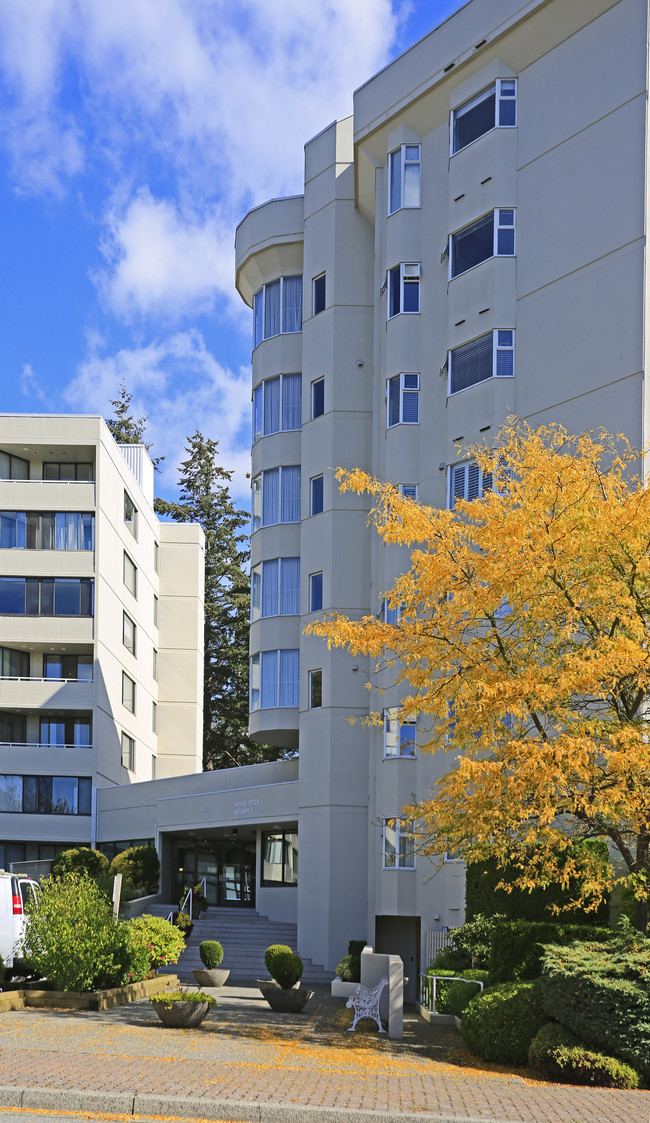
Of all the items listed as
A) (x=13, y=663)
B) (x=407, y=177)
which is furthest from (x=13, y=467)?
(x=407, y=177)

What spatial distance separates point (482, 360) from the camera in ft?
97.9

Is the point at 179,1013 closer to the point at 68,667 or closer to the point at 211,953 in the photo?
the point at 211,953

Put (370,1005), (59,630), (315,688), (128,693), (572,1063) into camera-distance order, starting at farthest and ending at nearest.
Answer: (128,693), (59,630), (315,688), (370,1005), (572,1063)

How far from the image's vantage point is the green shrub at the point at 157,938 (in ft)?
73.8

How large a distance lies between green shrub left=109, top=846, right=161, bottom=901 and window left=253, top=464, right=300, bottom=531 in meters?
14.0

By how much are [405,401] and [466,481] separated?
3.99 m

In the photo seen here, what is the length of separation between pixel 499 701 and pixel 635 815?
2.25 metres

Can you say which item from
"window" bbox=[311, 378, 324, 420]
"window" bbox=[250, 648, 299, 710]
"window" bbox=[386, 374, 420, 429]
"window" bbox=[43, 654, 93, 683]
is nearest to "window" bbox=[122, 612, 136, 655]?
"window" bbox=[43, 654, 93, 683]

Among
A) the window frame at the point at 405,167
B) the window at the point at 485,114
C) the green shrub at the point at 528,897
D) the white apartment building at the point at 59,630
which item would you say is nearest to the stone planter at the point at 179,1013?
the green shrub at the point at 528,897

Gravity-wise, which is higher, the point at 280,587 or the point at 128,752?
the point at 280,587

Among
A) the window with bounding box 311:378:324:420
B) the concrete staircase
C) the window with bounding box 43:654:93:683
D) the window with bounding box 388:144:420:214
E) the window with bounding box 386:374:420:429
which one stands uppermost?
the window with bounding box 388:144:420:214

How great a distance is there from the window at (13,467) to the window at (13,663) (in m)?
7.81

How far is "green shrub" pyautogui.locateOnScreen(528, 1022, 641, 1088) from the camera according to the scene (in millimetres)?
13273

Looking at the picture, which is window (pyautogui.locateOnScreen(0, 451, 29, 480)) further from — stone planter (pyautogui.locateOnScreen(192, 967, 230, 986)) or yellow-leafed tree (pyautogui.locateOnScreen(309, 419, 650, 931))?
yellow-leafed tree (pyautogui.locateOnScreen(309, 419, 650, 931))
